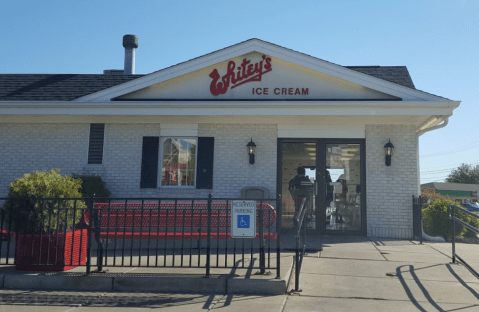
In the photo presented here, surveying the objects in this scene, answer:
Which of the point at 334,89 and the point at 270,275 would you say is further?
the point at 334,89

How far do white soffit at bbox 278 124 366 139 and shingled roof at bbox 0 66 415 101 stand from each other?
1.96 meters

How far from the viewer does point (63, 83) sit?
12273mm

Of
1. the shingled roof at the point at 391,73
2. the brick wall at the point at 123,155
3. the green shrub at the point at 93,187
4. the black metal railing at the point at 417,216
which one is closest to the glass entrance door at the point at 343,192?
the black metal railing at the point at 417,216

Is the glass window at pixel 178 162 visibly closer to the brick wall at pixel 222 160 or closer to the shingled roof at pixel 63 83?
the brick wall at pixel 222 160

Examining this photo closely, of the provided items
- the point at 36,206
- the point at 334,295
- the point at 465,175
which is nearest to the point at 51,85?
the point at 36,206

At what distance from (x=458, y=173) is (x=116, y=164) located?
97.2m

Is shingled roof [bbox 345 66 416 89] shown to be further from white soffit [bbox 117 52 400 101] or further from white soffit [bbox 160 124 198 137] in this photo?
white soffit [bbox 160 124 198 137]

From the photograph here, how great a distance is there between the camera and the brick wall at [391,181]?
995 centimetres

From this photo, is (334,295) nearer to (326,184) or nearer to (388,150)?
(326,184)

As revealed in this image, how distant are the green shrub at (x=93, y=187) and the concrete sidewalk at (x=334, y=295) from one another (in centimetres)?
420

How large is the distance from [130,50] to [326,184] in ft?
33.0

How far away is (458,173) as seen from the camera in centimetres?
9300

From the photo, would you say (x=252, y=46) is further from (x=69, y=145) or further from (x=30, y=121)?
(x=30, y=121)

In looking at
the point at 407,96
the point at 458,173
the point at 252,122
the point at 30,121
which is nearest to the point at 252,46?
the point at 252,122
